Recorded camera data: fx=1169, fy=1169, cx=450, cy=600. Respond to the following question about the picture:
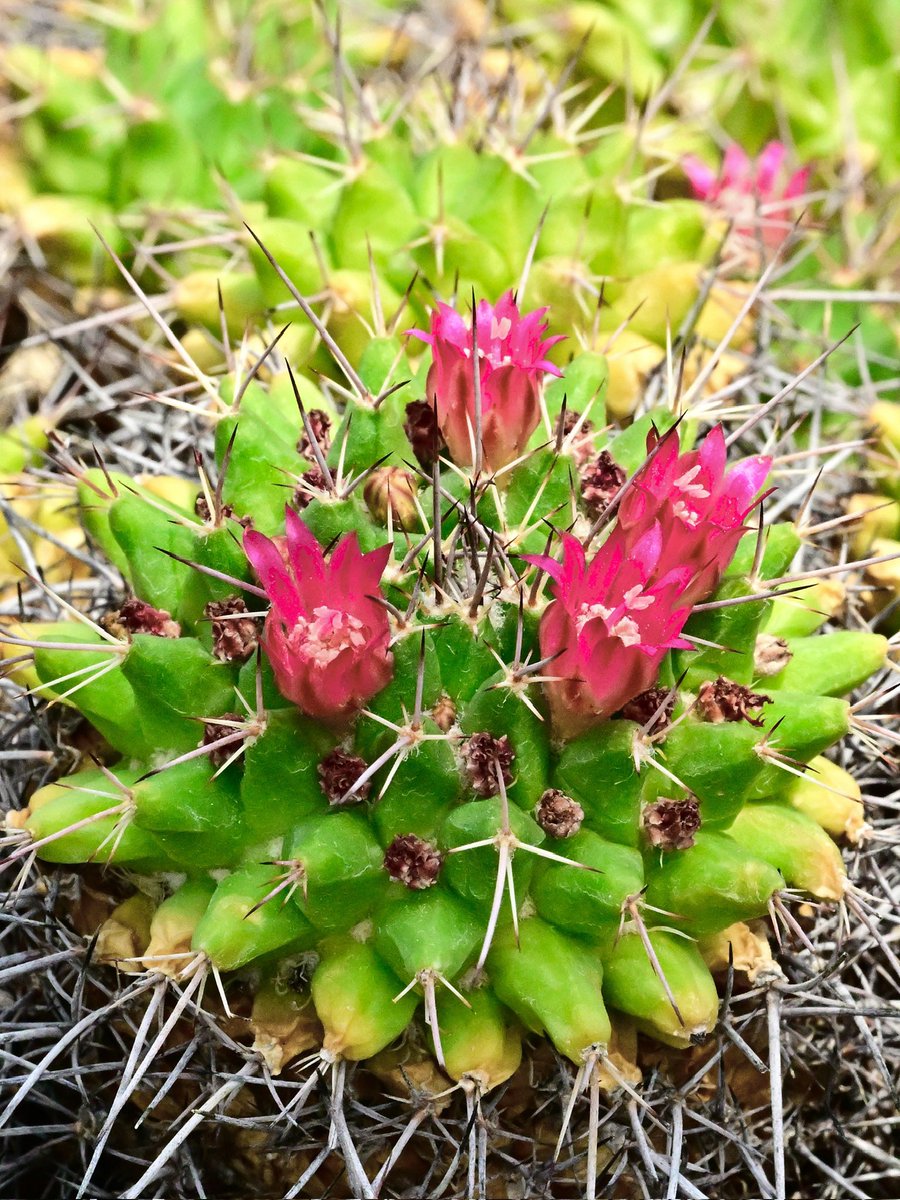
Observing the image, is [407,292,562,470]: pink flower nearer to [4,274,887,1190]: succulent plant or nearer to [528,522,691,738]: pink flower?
[4,274,887,1190]: succulent plant

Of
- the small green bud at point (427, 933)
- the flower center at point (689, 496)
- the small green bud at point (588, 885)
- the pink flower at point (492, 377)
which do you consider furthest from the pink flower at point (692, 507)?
the small green bud at point (427, 933)

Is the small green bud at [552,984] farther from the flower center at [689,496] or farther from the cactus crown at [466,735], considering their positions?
the flower center at [689,496]

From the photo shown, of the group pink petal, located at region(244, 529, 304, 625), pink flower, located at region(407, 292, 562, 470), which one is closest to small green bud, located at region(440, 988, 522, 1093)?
pink petal, located at region(244, 529, 304, 625)

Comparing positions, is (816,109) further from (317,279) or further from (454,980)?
(454,980)

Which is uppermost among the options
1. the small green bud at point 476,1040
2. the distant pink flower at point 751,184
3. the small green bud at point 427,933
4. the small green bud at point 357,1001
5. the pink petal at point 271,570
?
the distant pink flower at point 751,184

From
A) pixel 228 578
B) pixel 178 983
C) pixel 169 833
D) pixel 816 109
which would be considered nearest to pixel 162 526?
pixel 228 578

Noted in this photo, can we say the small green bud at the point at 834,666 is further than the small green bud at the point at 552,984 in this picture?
Yes
